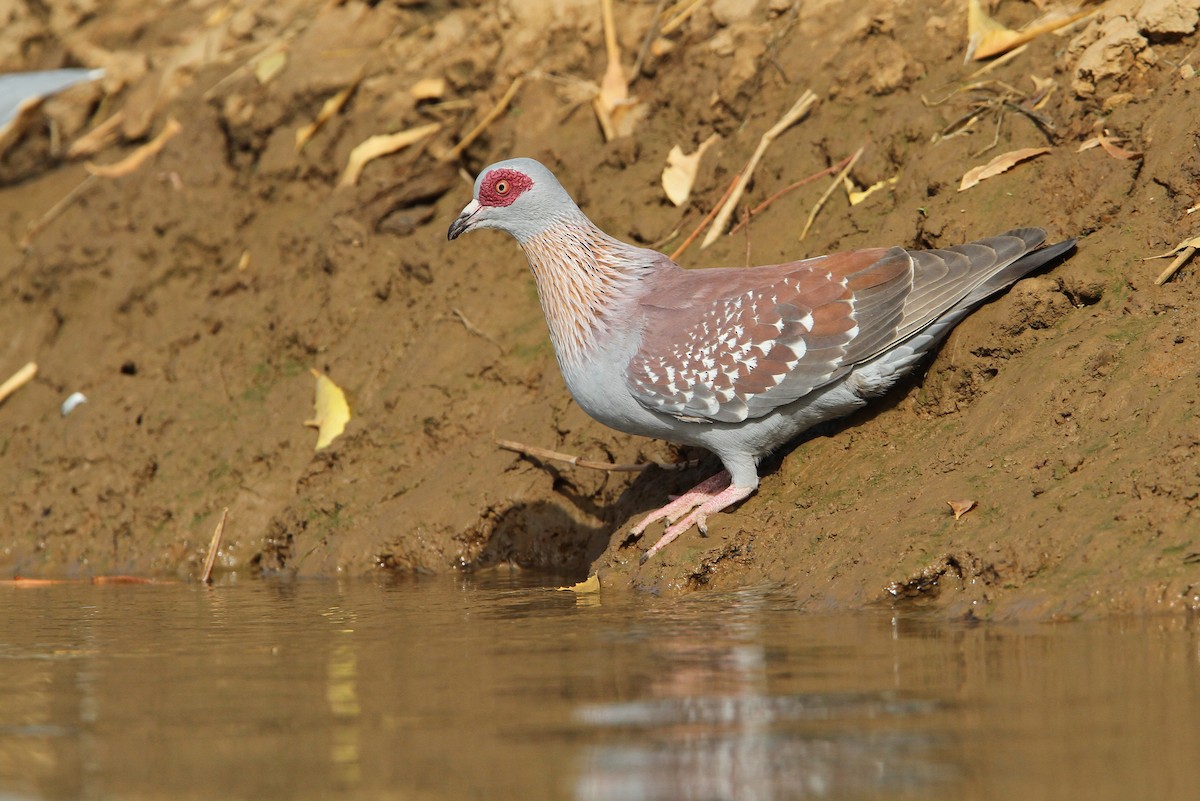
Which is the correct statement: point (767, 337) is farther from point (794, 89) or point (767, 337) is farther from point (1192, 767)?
point (1192, 767)

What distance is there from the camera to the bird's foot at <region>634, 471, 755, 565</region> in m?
6.47

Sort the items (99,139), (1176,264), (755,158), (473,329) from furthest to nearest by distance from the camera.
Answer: (99,139) → (473,329) → (755,158) → (1176,264)

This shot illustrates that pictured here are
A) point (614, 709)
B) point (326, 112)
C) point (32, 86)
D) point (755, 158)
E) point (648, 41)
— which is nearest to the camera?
point (614, 709)

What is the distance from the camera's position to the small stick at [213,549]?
25.8ft

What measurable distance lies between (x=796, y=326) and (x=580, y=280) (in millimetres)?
1128

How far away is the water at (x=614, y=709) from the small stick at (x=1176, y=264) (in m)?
1.90

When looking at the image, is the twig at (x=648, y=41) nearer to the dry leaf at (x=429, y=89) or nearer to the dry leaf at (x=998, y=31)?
the dry leaf at (x=429, y=89)

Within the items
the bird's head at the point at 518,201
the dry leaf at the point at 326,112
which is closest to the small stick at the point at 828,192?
the bird's head at the point at 518,201

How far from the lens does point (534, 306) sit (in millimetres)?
8609

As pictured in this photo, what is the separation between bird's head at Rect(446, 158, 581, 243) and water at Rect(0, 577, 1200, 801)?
2.23 m

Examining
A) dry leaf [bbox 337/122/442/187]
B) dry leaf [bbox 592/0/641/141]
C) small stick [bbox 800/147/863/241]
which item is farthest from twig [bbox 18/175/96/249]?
small stick [bbox 800/147/863/241]

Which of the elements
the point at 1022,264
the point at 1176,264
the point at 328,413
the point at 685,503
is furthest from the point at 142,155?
the point at 1176,264

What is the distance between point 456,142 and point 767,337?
416cm

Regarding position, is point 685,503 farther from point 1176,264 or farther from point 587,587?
point 1176,264
